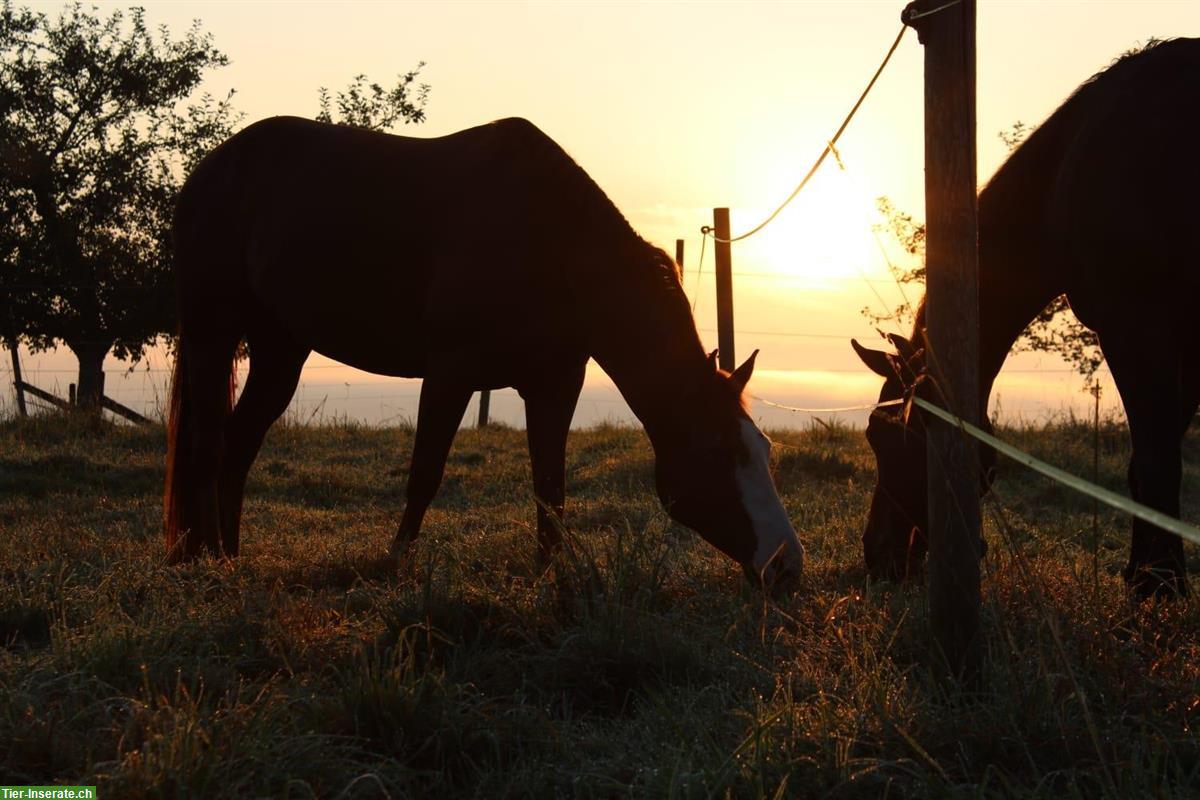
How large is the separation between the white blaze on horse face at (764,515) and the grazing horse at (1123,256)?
1.58ft

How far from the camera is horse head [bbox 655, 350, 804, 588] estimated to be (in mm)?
4188

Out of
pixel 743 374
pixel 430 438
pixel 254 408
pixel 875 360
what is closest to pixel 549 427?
pixel 430 438

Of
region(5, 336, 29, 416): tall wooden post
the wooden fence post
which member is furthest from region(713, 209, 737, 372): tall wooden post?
region(5, 336, 29, 416): tall wooden post

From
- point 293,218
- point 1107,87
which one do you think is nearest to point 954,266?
point 1107,87

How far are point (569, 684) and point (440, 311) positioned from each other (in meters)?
2.49

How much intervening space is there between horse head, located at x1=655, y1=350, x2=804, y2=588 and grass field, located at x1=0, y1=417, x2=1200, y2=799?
170 millimetres

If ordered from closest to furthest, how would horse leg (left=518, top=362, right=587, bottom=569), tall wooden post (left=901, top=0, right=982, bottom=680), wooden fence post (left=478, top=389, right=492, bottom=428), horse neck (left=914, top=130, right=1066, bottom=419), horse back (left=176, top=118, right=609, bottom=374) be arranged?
tall wooden post (left=901, top=0, right=982, bottom=680), horse neck (left=914, top=130, right=1066, bottom=419), horse back (left=176, top=118, right=609, bottom=374), horse leg (left=518, top=362, right=587, bottom=569), wooden fence post (left=478, top=389, right=492, bottom=428)

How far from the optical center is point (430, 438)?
4945 mm

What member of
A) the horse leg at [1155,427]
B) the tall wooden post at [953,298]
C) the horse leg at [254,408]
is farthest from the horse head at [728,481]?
the horse leg at [254,408]

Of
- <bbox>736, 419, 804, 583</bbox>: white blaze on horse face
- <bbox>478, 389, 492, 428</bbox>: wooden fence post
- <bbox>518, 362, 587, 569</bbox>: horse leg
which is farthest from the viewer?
<bbox>478, 389, 492, 428</bbox>: wooden fence post

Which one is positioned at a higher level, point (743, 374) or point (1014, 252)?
point (1014, 252)

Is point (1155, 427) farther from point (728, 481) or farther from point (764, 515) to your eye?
point (728, 481)

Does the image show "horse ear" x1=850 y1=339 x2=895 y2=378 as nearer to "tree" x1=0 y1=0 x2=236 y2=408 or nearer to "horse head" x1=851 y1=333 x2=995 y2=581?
"horse head" x1=851 y1=333 x2=995 y2=581

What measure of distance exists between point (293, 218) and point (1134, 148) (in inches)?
160
